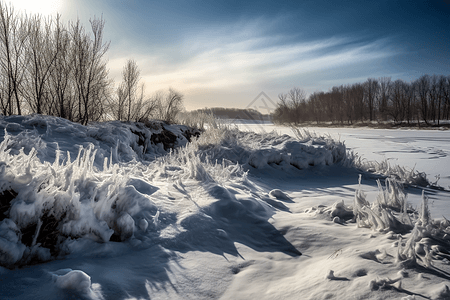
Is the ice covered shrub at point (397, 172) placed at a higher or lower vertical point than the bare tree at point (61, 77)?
lower

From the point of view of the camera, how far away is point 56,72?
936 cm

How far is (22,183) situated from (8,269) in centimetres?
65

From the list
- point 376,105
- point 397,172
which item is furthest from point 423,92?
point 397,172

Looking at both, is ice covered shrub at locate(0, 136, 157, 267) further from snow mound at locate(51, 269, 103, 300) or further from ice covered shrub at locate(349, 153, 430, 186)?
ice covered shrub at locate(349, 153, 430, 186)

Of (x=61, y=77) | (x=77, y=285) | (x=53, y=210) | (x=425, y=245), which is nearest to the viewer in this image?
(x=77, y=285)

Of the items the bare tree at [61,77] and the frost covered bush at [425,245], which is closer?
the frost covered bush at [425,245]

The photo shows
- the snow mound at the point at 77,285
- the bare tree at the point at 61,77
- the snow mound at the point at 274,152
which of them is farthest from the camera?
the bare tree at the point at 61,77

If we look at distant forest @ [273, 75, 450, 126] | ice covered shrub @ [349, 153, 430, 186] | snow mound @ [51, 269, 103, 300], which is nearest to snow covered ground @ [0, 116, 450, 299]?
snow mound @ [51, 269, 103, 300]

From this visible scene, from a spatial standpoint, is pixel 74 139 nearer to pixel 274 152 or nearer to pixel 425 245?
pixel 274 152

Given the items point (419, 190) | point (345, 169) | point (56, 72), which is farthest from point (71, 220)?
point (56, 72)

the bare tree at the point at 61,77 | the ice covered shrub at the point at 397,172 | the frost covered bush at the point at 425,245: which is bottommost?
the ice covered shrub at the point at 397,172

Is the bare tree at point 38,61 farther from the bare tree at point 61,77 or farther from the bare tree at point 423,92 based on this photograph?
the bare tree at point 423,92

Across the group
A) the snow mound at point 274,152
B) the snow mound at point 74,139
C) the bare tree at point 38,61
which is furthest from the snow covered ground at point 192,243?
the bare tree at point 38,61

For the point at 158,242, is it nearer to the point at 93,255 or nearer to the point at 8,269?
the point at 93,255
